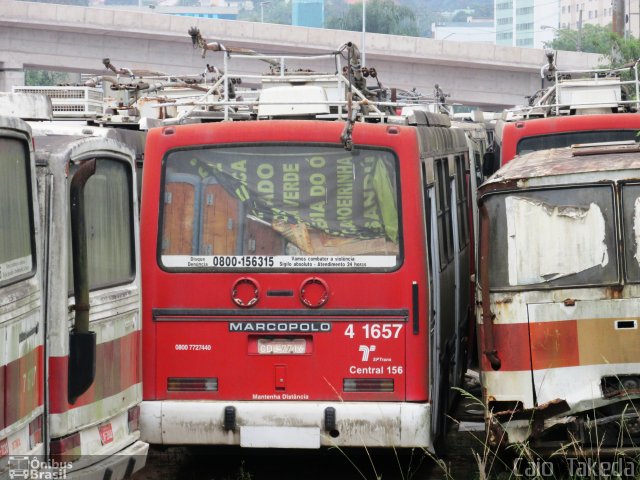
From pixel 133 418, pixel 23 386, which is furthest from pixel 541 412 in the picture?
pixel 23 386

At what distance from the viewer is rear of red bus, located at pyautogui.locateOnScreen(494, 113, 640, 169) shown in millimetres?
14406

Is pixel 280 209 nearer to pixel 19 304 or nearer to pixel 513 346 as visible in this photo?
pixel 513 346

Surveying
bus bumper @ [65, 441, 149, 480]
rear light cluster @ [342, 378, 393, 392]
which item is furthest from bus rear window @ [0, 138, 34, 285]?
rear light cluster @ [342, 378, 393, 392]

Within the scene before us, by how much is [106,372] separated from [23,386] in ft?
4.32

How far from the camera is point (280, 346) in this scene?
9.67 meters

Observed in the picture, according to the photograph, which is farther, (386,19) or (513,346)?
(386,19)

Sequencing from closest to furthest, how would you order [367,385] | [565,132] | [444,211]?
[367,385], [444,211], [565,132]

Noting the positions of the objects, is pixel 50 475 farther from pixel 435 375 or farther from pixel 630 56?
pixel 630 56

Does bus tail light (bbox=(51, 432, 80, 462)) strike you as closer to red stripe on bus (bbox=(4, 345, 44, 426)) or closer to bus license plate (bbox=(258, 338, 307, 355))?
red stripe on bus (bbox=(4, 345, 44, 426))

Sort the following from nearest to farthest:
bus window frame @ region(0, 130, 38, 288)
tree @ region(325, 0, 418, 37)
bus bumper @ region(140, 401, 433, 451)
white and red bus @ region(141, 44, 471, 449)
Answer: bus window frame @ region(0, 130, 38, 288), bus bumper @ region(140, 401, 433, 451), white and red bus @ region(141, 44, 471, 449), tree @ region(325, 0, 418, 37)

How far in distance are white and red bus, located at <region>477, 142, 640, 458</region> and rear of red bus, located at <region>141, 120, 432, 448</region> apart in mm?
599

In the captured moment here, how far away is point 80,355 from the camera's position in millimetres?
7906

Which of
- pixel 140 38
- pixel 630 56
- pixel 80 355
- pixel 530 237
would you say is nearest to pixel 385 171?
pixel 530 237

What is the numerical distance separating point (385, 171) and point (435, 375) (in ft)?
5.30
